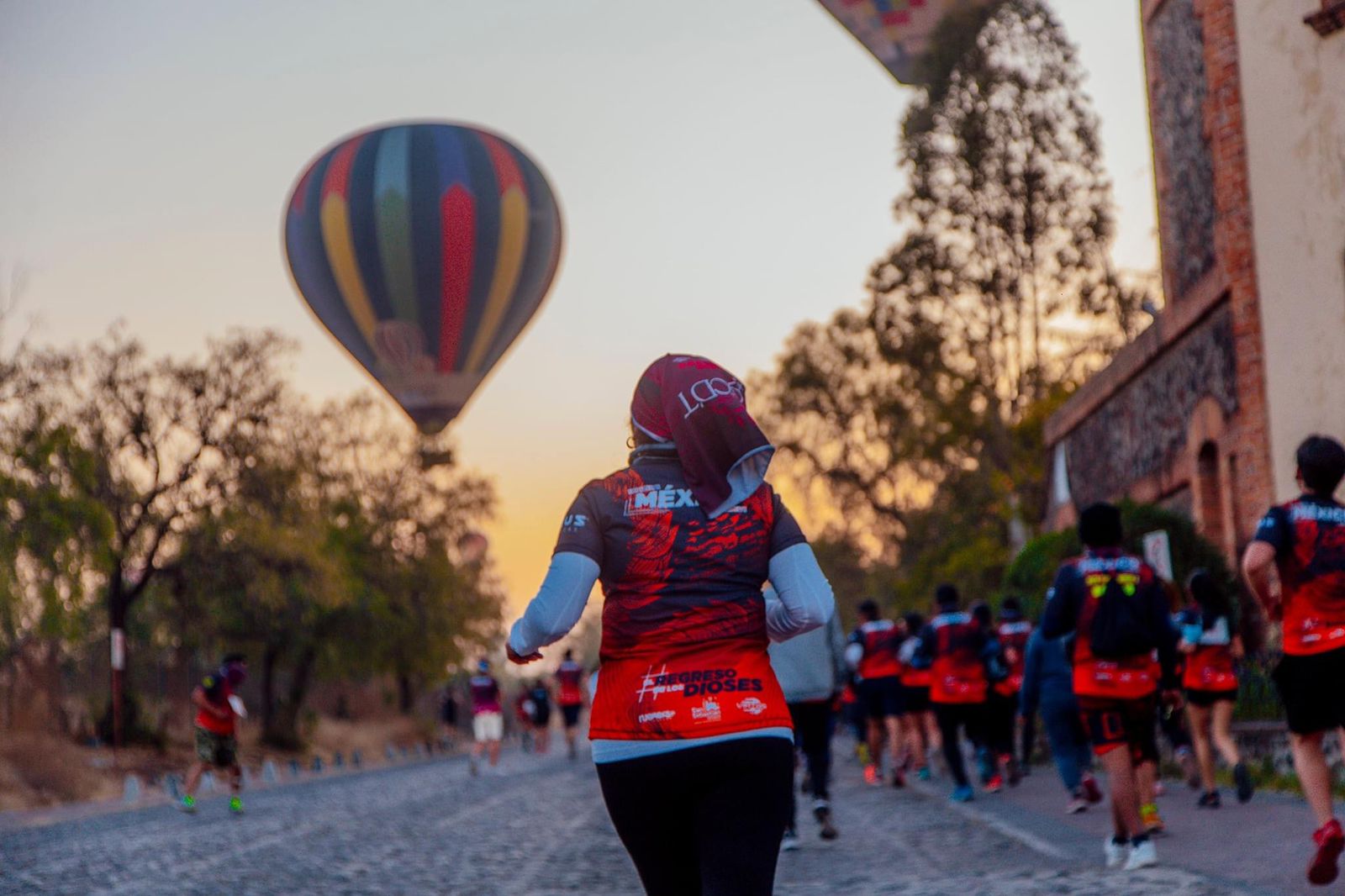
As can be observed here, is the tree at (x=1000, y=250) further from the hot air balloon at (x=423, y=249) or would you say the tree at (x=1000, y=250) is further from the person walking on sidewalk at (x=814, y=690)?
the person walking on sidewalk at (x=814, y=690)

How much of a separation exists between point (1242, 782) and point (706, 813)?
9.85 m

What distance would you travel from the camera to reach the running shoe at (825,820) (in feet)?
42.3

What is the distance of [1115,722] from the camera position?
949 centimetres

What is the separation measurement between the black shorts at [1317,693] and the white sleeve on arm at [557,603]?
4.63 metres

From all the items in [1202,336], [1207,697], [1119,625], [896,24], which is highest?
[896,24]

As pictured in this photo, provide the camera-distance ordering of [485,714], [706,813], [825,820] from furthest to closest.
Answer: [485,714]
[825,820]
[706,813]

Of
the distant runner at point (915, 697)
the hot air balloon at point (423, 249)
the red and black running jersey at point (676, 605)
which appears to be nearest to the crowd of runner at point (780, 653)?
the red and black running jersey at point (676, 605)

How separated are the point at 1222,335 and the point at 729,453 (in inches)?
710

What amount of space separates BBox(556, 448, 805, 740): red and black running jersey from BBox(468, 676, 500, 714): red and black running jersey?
2711cm

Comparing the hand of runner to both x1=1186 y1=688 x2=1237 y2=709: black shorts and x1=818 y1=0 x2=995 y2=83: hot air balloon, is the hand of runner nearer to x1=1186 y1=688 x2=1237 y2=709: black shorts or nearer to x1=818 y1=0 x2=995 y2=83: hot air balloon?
x1=1186 y1=688 x2=1237 y2=709: black shorts

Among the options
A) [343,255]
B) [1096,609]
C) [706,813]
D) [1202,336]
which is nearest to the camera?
[706,813]

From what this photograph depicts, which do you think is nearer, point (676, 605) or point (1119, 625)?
point (676, 605)

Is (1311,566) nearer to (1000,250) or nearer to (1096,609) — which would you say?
(1096,609)

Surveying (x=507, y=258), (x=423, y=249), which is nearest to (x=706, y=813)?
(x=423, y=249)
